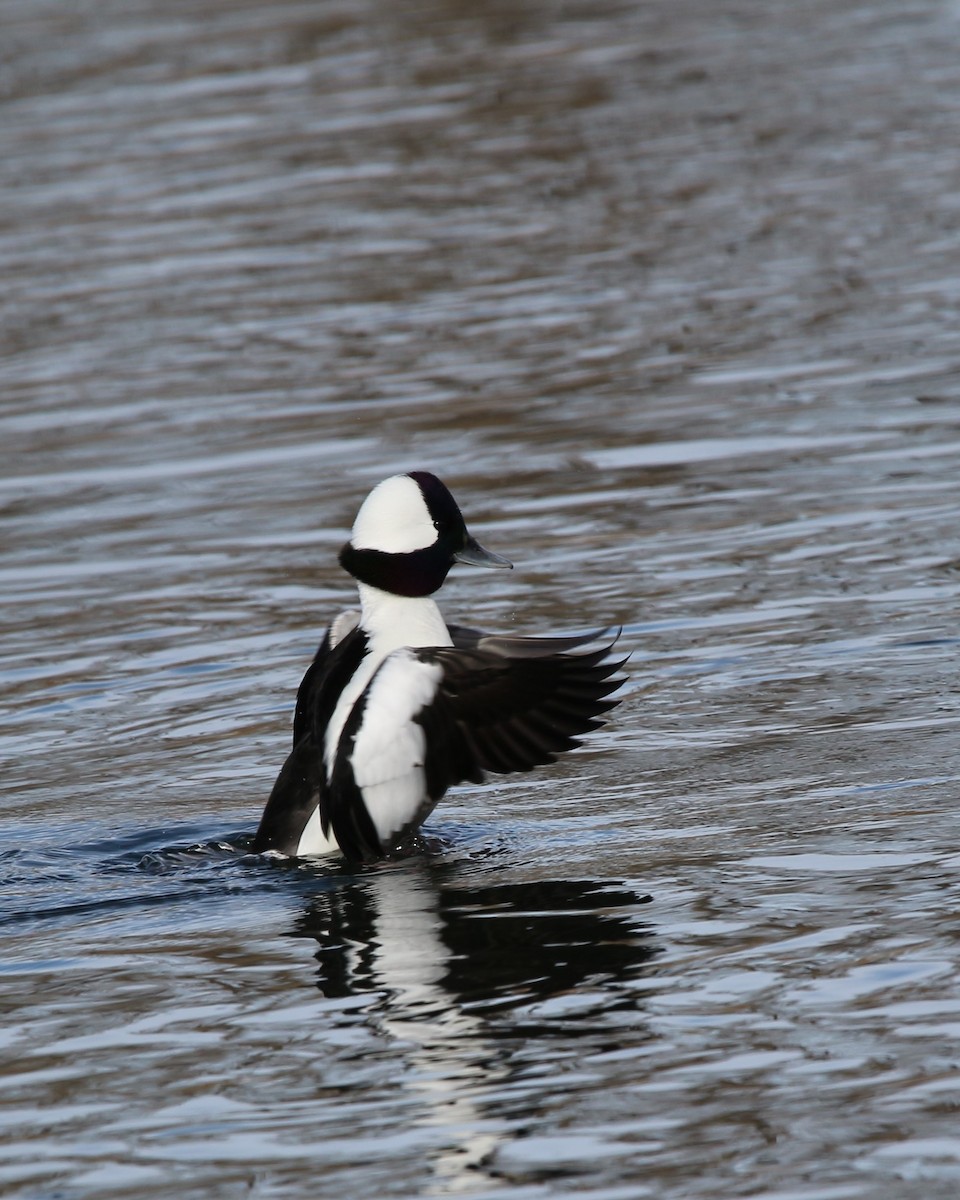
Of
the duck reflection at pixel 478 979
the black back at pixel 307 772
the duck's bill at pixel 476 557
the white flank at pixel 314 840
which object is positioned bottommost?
the duck reflection at pixel 478 979

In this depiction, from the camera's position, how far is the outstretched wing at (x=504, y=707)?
21.9 ft

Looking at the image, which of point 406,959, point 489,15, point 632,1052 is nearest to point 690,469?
point 406,959

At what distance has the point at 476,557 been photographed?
292 inches

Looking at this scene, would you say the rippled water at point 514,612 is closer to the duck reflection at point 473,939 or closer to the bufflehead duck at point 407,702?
the duck reflection at point 473,939

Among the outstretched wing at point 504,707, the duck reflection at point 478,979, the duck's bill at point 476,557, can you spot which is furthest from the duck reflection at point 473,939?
the duck's bill at point 476,557

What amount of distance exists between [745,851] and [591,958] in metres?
0.94

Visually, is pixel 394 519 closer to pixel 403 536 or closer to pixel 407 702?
pixel 403 536

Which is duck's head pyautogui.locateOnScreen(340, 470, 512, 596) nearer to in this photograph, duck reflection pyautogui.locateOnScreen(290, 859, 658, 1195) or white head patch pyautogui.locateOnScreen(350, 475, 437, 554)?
white head patch pyautogui.locateOnScreen(350, 475, 437, 554)

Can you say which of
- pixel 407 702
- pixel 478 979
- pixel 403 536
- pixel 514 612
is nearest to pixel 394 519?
pixel 403 536

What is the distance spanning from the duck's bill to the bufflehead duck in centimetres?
4

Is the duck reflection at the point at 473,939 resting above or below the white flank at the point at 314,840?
below

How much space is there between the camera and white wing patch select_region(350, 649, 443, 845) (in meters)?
6.68

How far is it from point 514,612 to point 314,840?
269cm

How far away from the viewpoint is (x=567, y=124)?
2058cm
